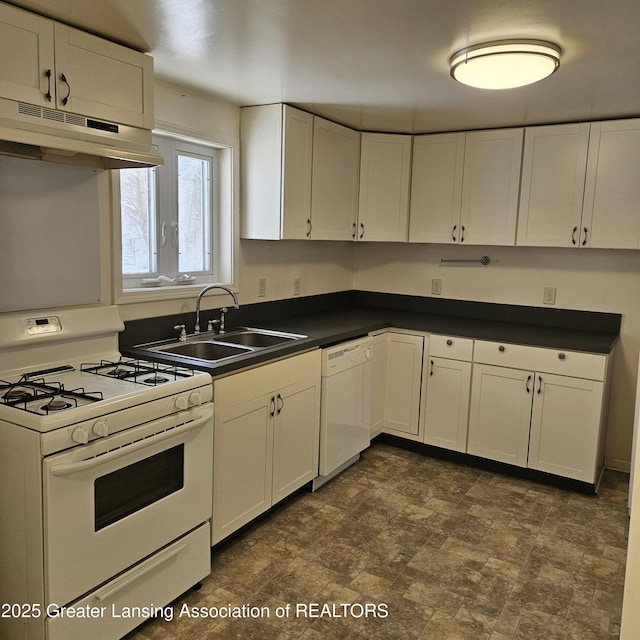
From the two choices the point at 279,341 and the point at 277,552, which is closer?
the point at 277,552

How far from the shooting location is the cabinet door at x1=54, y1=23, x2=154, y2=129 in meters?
2.03

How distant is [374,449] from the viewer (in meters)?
3.88

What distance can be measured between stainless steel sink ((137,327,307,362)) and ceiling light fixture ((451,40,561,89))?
1.53 metres

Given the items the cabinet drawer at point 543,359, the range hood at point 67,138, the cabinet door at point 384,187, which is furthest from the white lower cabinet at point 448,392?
the range hood at point 67,138

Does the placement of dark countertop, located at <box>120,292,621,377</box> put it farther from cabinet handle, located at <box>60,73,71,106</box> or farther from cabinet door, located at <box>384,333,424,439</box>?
cabinet handle, located at <box>60,73,71,106</box>

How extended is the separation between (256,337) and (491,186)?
184cm

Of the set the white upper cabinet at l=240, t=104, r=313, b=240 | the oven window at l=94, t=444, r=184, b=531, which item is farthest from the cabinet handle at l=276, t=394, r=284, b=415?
the white upper cabinet at l=240, t=104, r=313, b=240

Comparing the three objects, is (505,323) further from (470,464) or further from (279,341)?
(279,341)

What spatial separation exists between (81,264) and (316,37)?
134cm

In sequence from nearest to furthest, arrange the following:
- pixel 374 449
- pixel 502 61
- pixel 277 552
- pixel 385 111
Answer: pixel 502 61
pixel 277 552
pixel 385 111
pixel 374 449

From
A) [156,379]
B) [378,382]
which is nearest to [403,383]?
[378,382]

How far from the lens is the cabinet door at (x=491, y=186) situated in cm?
357

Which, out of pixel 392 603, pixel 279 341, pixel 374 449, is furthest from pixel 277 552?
pixel 374 449

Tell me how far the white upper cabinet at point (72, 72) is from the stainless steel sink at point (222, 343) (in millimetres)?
1047
